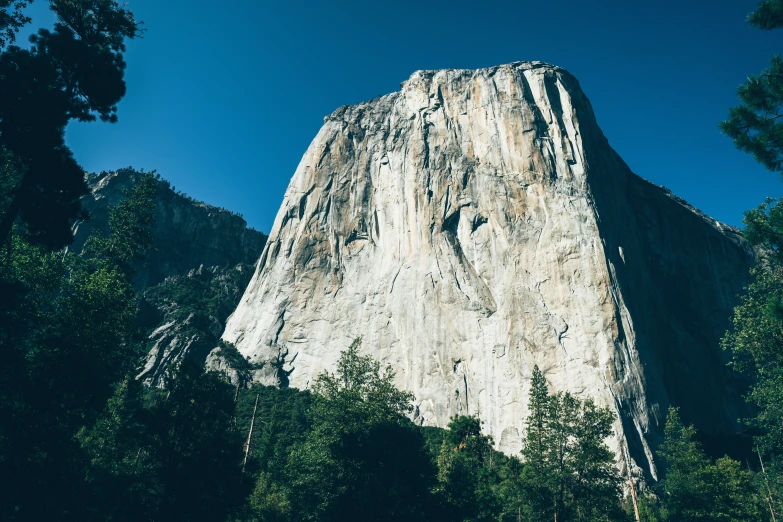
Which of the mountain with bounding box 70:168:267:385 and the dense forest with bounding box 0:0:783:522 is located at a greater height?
the mountain with bounding box 70:168:267:385

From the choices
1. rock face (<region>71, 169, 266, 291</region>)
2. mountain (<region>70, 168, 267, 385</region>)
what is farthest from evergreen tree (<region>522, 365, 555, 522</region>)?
rock face (<region>71, 169, 266, 291</region>)

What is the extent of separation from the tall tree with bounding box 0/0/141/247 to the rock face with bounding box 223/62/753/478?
155 ft

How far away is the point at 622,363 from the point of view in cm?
4931

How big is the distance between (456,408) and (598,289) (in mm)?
21370

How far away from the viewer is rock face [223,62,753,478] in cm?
5322

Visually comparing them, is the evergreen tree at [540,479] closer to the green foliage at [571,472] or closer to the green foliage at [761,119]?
the green foliage at [571,472]

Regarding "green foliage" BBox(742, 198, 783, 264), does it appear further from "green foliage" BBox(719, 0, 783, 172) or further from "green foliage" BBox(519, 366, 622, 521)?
"green foliage" BBox(519, 366, 622, 521)

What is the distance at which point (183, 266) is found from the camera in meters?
101

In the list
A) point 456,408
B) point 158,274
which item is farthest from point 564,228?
point 158,274

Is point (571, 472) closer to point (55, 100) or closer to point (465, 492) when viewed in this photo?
point (465, 492)

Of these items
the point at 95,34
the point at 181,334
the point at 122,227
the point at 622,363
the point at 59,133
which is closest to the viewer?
the point at 59,133

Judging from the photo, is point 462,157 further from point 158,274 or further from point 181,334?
point 158,274

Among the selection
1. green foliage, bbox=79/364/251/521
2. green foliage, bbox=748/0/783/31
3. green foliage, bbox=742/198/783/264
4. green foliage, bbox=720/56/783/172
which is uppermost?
green foliage, bbox=748/0/783/31

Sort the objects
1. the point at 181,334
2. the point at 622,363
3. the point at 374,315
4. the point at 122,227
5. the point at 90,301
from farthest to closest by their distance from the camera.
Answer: the point at 181,334 < the point at 374,315 < the point at 622,363 < the point at 122,227 < the point at 90,301
